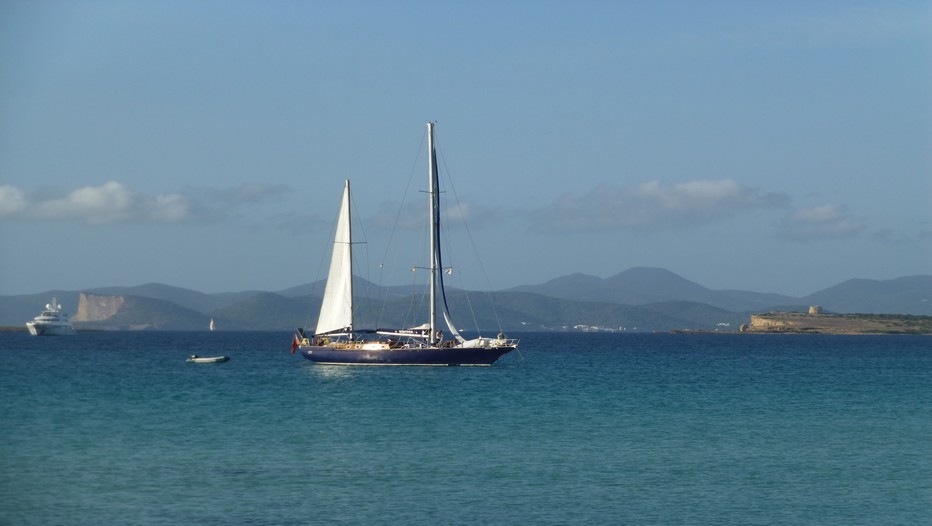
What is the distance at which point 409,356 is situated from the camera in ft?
286

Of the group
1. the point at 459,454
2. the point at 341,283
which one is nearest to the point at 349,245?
the point at 341,283

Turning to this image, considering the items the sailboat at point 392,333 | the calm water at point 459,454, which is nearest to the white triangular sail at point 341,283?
the sailboat at point 392,333

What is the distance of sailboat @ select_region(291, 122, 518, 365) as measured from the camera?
87.1 metres

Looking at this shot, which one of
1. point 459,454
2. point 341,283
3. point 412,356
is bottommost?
point 459,454

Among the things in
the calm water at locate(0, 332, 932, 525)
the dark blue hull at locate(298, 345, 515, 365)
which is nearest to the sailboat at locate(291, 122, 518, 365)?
the dark blue hull at locate(298, 345, 515, 365)

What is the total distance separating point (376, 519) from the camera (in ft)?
98.3

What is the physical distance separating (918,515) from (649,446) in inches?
516

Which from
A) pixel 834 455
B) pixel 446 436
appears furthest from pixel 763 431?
pixel 446 436

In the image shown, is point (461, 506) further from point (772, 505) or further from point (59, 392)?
point (59, 392)

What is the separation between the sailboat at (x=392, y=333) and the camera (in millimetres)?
87125

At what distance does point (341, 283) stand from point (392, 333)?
764 cm

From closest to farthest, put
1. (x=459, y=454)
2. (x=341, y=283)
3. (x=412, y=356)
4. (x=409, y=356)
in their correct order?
(x=459, y=454), (x=412, y=356), (x=409, y=356), (x=341, y=283)

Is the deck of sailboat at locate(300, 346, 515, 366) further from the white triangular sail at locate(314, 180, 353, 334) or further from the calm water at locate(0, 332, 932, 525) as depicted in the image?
the calm water at locate(0, 332, 932, 525)

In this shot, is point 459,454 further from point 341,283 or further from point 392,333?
point 341,283
